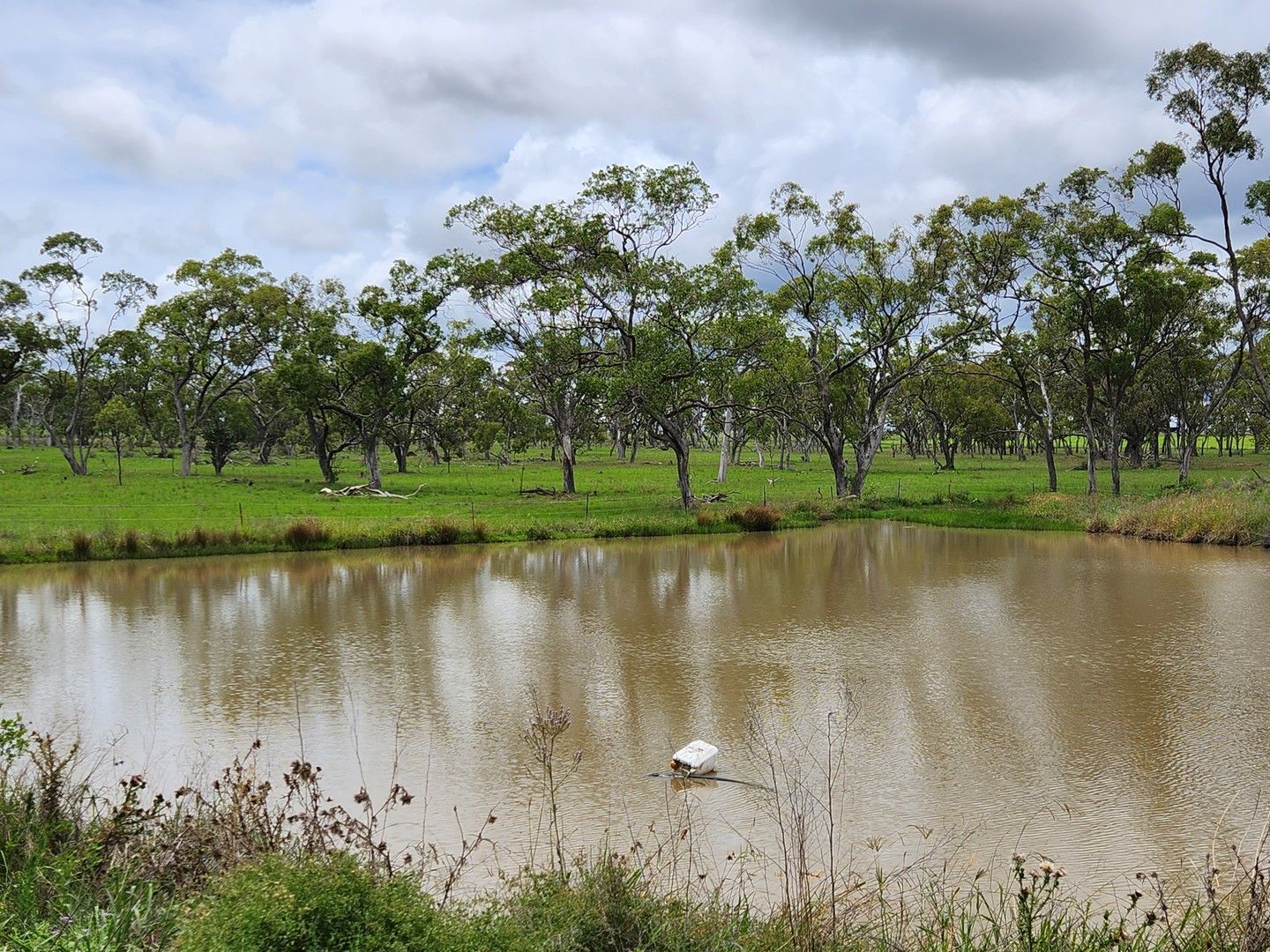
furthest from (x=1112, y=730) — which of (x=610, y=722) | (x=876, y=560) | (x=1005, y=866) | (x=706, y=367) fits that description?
(x=706, y=367)

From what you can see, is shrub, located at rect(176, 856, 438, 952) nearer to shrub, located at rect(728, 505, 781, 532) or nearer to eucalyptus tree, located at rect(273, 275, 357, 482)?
shrub, located at rect(728, 505, 781, 532)

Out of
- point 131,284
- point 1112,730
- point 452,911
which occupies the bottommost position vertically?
point 1112,730

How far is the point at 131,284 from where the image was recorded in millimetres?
53250

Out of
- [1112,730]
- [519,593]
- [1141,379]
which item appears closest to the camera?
[1112,730]

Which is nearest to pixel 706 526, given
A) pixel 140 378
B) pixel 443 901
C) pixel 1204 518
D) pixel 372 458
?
pixel 1204 518

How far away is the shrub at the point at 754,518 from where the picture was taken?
98.0 feet

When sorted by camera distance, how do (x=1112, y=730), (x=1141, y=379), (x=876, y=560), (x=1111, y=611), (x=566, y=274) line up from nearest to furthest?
(x=1112, y=730) → (x=1111, y=611) → (x=876, y=560) → (x=566, y=274) → (x=1141, y=379)

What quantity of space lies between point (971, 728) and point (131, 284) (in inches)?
2181

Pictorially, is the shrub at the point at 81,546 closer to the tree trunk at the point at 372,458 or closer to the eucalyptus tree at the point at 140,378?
the tree trunk at the point at 372,458

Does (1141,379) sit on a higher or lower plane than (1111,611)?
higher

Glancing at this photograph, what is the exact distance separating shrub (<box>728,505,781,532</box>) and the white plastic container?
70.5ft

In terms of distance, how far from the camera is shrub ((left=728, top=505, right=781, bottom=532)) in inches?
1176

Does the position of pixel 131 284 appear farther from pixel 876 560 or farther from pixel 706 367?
pixel 876 560

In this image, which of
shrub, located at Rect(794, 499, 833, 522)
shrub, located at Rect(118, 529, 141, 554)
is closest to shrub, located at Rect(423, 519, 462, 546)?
shrub, located at Rect(118, 529, 141, 554)
